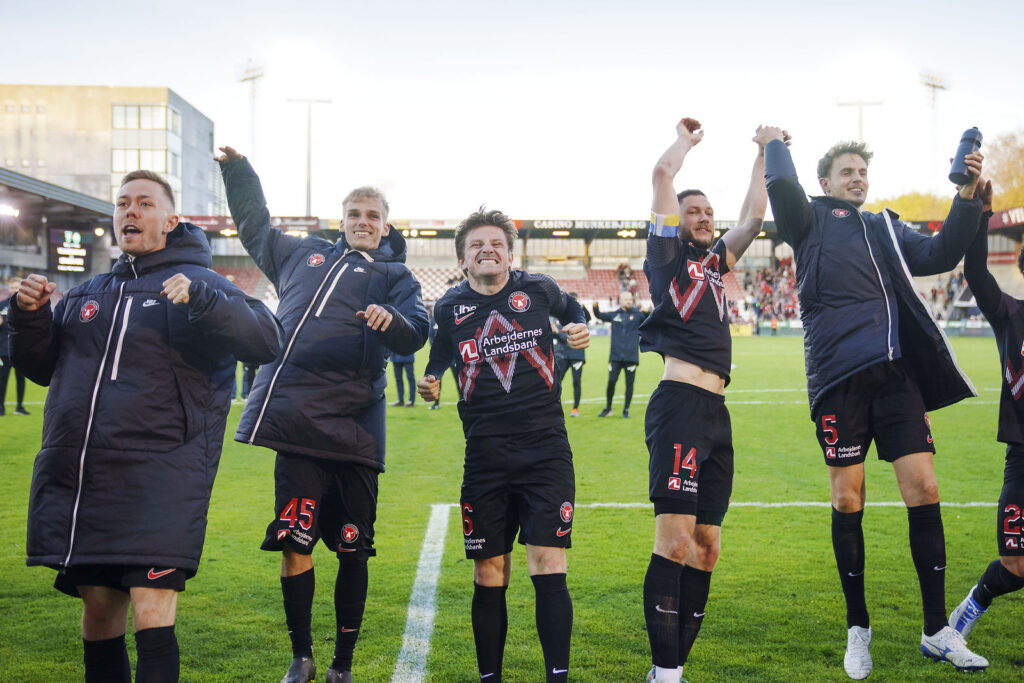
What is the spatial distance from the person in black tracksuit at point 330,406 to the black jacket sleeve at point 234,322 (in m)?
0.67

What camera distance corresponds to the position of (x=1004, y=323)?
4.17m

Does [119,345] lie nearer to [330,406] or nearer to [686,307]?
[330,406]

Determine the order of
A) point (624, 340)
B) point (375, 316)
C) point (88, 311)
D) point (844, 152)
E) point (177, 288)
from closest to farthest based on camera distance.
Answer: point (177, 288)
point (88, 311)
point (375, 316)
point (844, 152)
point (624, 340)

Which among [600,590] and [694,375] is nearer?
[694,375]

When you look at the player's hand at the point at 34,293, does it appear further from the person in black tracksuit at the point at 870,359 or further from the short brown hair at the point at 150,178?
the person in black tracksuit at the point at 870,359

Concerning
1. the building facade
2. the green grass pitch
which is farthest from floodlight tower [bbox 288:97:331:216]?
the green grass pitch

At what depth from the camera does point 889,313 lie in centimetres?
411

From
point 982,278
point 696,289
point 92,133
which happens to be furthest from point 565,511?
point 92,133

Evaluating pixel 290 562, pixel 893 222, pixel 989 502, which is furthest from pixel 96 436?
pixel 989 502

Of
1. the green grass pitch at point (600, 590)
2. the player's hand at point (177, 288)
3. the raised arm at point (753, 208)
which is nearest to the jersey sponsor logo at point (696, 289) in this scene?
the raised arm at point (753, 208)

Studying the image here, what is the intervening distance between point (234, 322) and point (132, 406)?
45cm

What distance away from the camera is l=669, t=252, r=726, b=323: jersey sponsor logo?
3.93 m

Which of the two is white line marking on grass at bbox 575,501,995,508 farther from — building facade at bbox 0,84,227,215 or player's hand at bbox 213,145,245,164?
building facade at bbox 0,84,227,215

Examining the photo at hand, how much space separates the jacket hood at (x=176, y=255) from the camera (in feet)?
10.3
